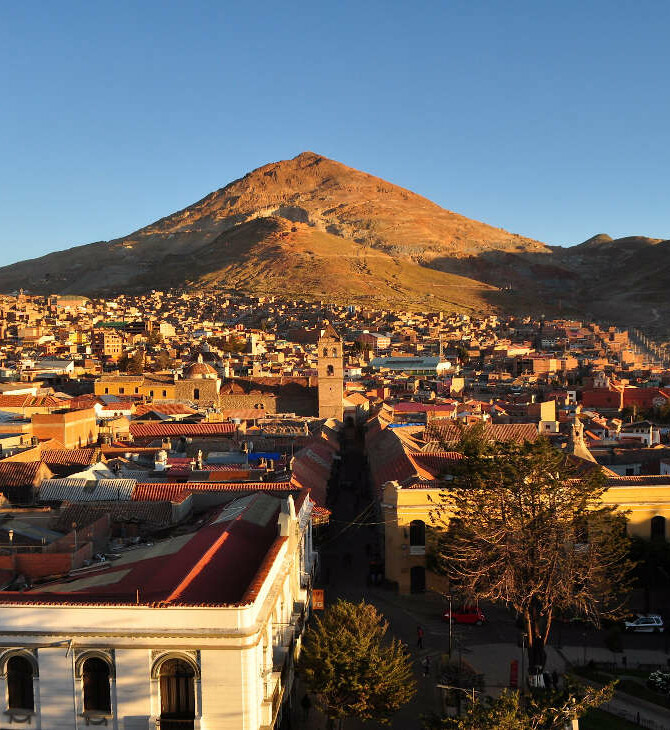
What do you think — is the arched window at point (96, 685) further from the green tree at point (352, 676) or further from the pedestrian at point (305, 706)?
the pedestrian at point (305, 706)

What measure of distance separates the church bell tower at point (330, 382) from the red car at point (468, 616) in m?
24.6

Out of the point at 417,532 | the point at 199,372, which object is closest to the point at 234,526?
the point at 417,532

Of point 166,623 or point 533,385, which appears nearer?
point 166,623

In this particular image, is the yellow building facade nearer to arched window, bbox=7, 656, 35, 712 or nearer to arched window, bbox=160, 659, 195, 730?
arched window, bbox=160, 659, 195, 730

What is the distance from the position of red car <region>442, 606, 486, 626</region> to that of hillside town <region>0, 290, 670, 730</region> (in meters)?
0.23

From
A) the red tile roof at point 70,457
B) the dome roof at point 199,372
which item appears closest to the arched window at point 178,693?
the red tile roof at point 70,457

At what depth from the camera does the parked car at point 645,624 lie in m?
17.6

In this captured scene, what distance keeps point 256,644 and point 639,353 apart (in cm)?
10558

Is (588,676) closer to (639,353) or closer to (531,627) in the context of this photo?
(531,627)

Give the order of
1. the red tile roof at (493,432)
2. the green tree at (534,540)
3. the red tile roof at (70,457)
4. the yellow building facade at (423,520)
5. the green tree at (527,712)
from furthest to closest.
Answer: the red tile roof at (493,432), the red tile roof at (70,457), the yellow building facade at (423,520), the green tree at (534,540), the green tree at (527,712)

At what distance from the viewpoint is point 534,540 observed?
1580 cm

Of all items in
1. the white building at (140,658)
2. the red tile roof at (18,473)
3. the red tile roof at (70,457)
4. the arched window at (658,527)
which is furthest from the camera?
the red tile roof at (70,457)

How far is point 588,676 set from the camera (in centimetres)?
1492

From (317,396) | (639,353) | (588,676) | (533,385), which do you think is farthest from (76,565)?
(639,353)
